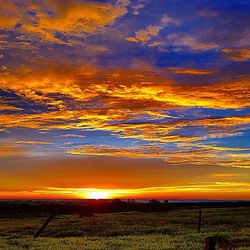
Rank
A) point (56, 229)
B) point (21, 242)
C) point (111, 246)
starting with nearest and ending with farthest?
point (111, 246), point (21, 242), point (56, 229)

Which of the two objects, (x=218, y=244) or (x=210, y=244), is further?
(x=218, y=244)

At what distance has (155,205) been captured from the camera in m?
110

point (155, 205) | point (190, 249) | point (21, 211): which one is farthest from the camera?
point (155, 205)

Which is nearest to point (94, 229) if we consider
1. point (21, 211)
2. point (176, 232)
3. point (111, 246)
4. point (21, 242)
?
point (176, 232)

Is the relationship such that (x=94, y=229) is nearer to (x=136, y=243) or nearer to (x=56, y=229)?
(x=56, y=229)

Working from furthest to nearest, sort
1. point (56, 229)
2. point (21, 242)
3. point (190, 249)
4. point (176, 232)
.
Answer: point (56, 229)
point (176, 232)
point (21, 242)
point (190, 249)

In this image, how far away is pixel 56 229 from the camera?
4512cm

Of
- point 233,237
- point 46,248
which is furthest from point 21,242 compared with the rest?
point 233,237

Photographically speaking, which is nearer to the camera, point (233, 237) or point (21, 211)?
point (233, 237)

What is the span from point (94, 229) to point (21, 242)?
14.6 m

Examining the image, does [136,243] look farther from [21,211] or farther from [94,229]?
[21,211]

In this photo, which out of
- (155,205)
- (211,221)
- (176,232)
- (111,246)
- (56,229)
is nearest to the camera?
(111,246)

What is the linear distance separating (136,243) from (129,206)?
8321 centimetres

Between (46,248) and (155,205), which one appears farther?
(155,205)
